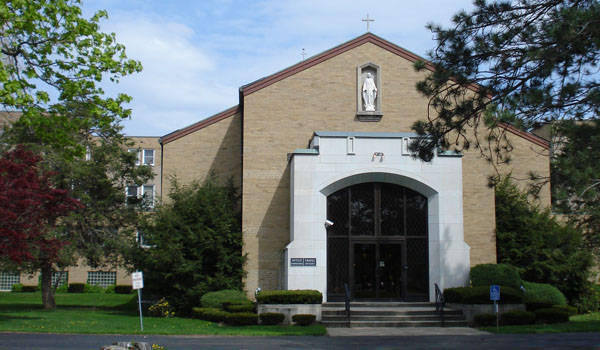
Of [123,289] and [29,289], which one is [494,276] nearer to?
[123,289]

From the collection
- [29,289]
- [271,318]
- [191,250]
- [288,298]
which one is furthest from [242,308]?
[29,289]

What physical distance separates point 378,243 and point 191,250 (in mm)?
7411

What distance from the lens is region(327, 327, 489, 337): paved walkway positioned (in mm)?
18547

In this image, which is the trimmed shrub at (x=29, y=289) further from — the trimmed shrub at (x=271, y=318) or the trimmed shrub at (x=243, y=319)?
the trimmed shrub at (x=271, y=318)

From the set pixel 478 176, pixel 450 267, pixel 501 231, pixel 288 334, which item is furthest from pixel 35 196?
pixel 501 231

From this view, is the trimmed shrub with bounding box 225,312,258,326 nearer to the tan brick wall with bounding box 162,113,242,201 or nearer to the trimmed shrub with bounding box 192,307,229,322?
the trimmed shrub with bounding box 192,307,229,322

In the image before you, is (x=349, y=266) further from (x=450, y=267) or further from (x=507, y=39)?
(x=507, y=39)

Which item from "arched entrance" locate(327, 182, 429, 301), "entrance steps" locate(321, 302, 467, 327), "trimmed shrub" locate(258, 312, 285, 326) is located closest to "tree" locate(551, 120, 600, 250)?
"entrance steps" locate(321, 302, 467, 327)

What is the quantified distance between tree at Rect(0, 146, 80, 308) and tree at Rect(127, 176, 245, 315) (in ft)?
13.6

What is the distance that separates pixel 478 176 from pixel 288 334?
12128mm

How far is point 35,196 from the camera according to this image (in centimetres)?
2102

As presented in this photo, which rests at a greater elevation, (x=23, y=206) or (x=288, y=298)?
(x=23, y=206)

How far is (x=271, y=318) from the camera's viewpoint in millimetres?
20500

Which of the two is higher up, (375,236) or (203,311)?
(375,236)
